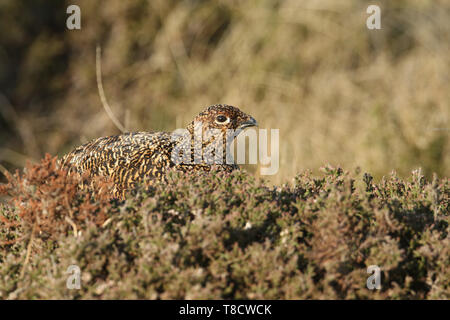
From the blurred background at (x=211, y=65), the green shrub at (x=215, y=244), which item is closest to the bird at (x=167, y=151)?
the green shrub at (x=215, y=244)

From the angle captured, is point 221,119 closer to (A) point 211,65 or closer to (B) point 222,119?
(B) point 222,119

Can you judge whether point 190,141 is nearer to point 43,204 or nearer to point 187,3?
point 43,204

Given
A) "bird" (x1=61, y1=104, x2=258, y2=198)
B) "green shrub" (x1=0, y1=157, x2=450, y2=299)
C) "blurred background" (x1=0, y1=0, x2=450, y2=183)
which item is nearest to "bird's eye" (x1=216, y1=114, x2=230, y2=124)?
"bird" (x1=61, y1=104, x2=258, y2=198)

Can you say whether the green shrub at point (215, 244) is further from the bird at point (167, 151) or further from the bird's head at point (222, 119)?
the bird's head at point (222, 119)

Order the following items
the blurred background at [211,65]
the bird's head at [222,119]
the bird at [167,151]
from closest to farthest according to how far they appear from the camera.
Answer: the bird at [167,151], the bird's head at [222,119], the blurred background at [211,65]

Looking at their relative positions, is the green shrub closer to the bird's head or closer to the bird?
the bird

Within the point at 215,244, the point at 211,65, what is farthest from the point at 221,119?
the point at 211,65

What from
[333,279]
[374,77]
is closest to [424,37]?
[374,77]
